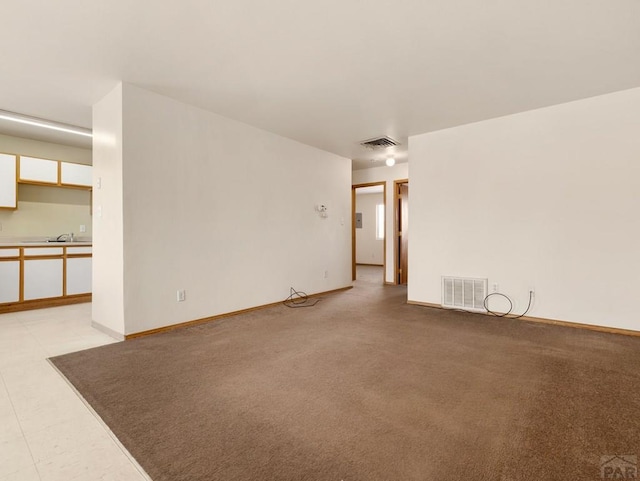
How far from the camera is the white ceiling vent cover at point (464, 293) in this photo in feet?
14.1

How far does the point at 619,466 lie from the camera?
1474 mm

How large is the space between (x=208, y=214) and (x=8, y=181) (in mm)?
3288

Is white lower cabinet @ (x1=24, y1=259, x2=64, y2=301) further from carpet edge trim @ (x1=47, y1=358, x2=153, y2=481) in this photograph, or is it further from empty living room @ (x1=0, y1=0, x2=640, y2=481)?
carpet edge trim @ (x1=47, y1=358, x2=153, y2=481)

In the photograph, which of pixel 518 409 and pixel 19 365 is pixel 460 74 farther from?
pixel 19 365

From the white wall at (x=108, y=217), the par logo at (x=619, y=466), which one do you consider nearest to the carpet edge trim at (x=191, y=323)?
the white wall at (x=108, y=217)

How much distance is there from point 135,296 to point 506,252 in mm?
4355

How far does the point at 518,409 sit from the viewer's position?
1.95m

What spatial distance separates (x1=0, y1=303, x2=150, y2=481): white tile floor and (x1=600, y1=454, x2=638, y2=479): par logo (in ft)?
6.72

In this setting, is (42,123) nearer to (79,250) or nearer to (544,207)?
(79,250)

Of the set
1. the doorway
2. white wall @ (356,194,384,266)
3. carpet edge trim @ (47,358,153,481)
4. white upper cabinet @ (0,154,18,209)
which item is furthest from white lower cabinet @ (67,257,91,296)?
white wall @ (356,194,384,266)

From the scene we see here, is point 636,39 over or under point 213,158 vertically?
over

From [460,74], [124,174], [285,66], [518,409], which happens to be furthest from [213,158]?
[518,409]

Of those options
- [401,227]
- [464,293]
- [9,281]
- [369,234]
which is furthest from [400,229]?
[9,281]

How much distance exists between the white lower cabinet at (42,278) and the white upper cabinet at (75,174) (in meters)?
1.36
